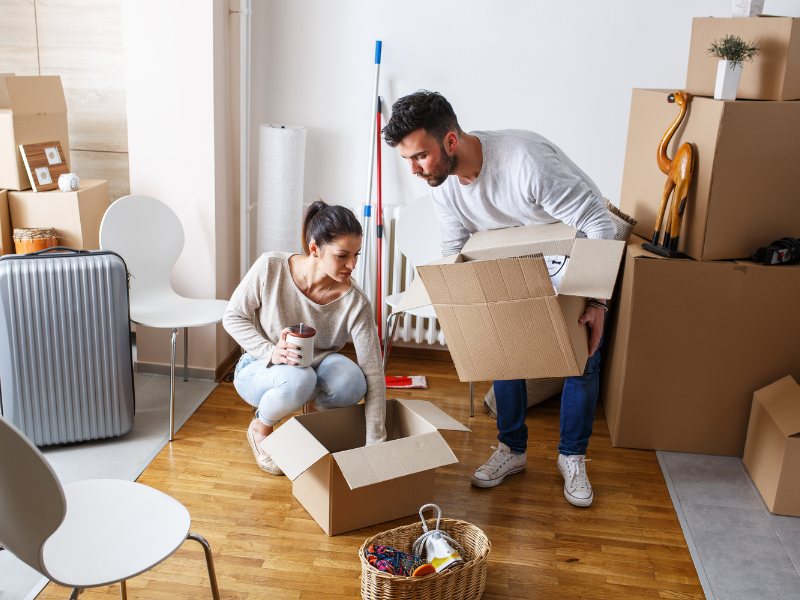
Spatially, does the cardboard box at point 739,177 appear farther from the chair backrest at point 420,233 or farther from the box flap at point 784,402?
the chair backrest at point 420,233

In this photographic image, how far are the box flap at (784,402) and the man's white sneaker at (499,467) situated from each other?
81 cm

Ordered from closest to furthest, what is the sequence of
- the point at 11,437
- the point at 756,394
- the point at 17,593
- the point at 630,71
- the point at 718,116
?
the point at 11,437 → the point at 17,593 → the point at 718,116 → the point at 756,394 → the point at 630,71

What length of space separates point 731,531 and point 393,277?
1719mm

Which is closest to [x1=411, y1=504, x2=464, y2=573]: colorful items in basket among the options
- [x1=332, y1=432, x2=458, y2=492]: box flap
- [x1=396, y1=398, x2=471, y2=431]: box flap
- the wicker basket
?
the wicker basket

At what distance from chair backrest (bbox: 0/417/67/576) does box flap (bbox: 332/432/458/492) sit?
0.80 m

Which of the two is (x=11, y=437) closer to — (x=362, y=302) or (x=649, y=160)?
(x=362, y=302)

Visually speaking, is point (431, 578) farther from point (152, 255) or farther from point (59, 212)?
point (59, 212)

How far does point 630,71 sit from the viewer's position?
2.94 metres

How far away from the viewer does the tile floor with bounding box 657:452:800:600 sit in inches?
75.9

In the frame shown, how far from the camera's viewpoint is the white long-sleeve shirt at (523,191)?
6.23 ft

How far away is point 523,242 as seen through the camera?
179cm

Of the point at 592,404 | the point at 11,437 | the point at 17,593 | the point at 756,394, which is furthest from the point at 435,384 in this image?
the point at 11,437

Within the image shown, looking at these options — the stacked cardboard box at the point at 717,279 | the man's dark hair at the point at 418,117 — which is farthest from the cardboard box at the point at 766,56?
the man's dark hair at the point at 418,117

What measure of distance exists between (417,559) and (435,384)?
1.35 m
